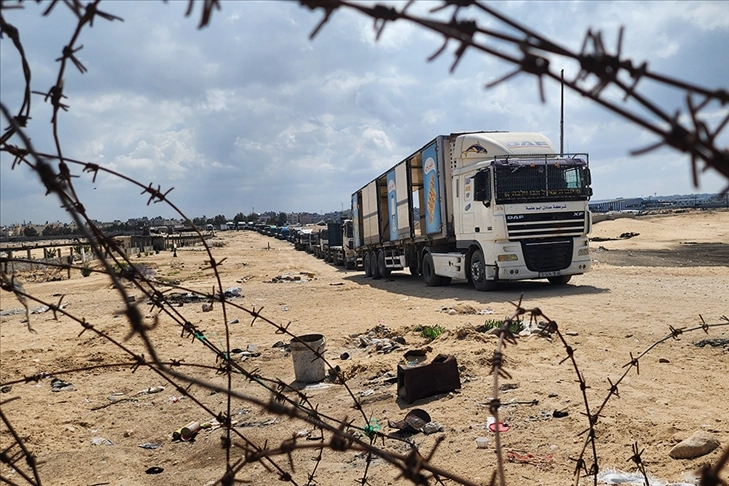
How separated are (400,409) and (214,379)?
122 inches

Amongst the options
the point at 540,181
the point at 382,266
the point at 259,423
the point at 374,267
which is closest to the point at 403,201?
the point at 382,266

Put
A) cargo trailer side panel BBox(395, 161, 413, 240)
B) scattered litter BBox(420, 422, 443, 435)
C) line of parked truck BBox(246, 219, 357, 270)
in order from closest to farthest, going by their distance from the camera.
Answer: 1. scattered litter BBox(420, 422, 443, 435)
2. cargo trailer side panel BBox(395, 161, 413, 240)
3. line of parked truck BBox(246, 219, 357, 270)

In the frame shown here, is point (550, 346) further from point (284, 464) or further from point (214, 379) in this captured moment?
point (214, 379)

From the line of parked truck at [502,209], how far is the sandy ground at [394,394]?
0.95m

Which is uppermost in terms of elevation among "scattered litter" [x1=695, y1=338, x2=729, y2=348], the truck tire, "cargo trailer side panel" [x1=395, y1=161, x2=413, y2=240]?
"cargo trailer side panel" [x1=395, y1=161, x2=413, y2=240]

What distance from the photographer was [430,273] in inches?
628

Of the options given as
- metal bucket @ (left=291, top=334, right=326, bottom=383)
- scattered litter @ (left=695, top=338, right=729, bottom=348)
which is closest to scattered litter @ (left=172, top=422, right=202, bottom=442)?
metal bucket @ (left=291, top=334, right=326, bottom=383)

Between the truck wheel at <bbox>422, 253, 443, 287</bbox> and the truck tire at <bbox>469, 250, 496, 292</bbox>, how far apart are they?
82.3 inches

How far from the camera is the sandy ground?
401cm

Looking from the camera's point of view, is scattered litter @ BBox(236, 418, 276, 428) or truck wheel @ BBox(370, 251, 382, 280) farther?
truck wheel @ BBox(370, 251, 382, 280)

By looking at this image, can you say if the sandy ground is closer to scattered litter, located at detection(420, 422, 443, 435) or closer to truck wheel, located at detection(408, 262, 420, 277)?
scattered litter, located at detection(420, 422, 443, 435)

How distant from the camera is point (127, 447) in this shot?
5.01 m

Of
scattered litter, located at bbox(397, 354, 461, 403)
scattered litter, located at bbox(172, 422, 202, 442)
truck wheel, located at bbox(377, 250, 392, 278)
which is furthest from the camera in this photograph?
truck wheel, located at bbox(377, 250, 392, 278)

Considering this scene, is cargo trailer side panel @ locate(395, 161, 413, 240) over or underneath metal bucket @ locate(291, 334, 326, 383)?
over
